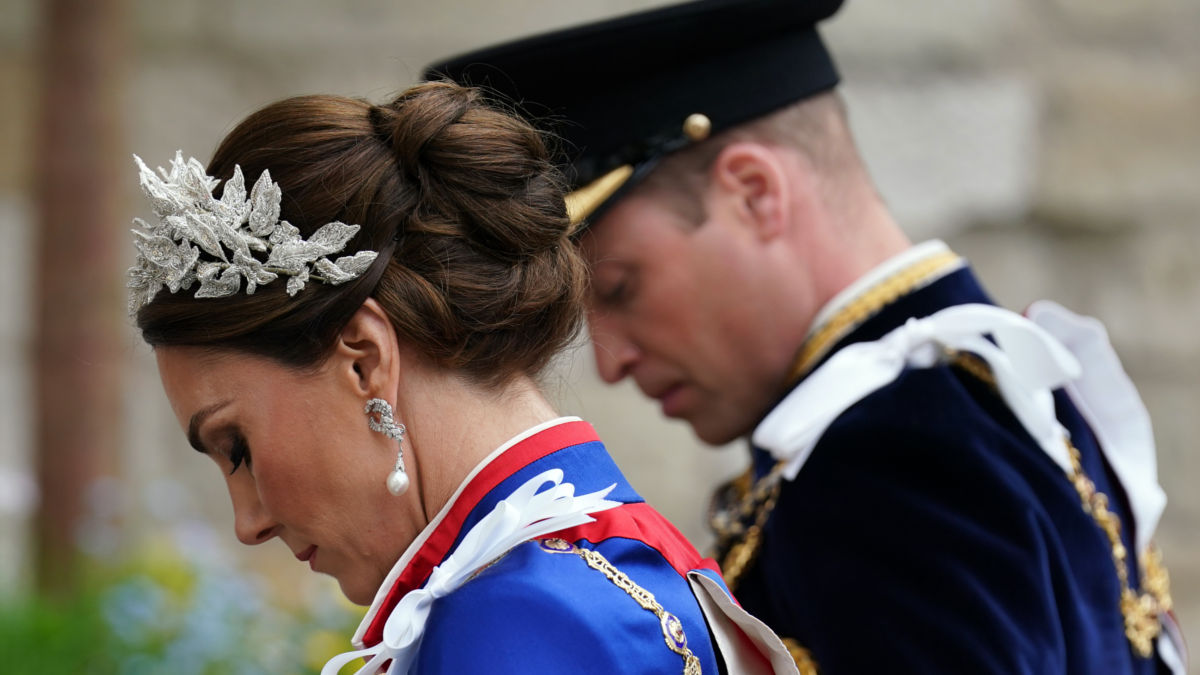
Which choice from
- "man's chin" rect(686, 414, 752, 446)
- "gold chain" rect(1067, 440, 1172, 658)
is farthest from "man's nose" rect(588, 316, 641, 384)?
"gold chain" rect(1067, 440, 1172, 658)

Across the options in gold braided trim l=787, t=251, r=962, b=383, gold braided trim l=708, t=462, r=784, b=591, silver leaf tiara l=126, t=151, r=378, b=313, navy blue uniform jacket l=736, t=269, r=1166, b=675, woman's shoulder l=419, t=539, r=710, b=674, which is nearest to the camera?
woman's shoulder l=419, t=539, r=710, b=674

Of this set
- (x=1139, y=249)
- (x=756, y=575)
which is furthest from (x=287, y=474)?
(x=1139, y=249)

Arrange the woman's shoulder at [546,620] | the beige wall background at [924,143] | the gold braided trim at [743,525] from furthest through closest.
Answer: the beige wall background at [924,143] → the gold braided trim at [743,525] → the woman's shoulder at [546,620]

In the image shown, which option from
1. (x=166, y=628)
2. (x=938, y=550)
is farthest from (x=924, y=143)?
(x=938, y=550)

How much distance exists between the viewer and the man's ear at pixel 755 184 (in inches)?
77.5

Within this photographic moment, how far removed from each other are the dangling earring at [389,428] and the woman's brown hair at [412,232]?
68 millimetres

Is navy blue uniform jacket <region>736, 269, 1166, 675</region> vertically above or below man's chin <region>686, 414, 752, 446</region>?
below

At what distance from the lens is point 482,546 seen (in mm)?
1153

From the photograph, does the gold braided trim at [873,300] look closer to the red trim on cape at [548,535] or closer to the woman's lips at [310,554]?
the red trim on cape at [548,535]

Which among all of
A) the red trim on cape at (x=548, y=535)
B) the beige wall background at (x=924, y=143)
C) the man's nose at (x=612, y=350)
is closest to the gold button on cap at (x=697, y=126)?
the man's nose at (x=612, y=350)

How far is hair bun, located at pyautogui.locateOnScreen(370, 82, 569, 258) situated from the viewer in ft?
4.17

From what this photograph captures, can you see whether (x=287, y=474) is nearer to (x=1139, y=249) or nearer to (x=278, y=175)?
(x=278, y=175)

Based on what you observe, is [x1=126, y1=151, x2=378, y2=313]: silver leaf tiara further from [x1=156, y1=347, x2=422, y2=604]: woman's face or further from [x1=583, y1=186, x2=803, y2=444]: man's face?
[x1=583, y1=186, x2=803, y2=444]: man's face

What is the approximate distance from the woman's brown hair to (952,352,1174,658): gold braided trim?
710mm
